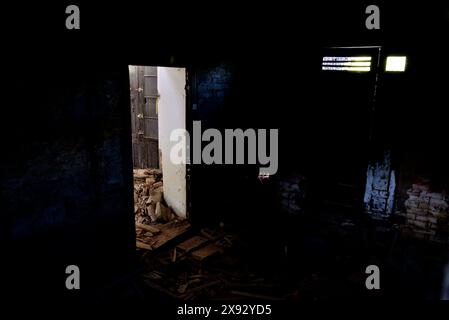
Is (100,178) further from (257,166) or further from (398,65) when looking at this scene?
(398,65)

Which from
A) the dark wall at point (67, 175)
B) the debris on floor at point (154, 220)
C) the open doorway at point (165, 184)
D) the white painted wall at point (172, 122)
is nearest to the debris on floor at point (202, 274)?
the debris on floor at point (154, 220)

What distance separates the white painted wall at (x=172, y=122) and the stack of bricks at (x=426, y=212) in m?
4.78

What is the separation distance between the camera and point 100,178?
538cm

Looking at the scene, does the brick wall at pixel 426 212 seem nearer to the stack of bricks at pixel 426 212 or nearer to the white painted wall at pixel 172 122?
the stack of bricks at pixel 426 212

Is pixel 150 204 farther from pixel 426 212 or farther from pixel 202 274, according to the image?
pixel 426 212

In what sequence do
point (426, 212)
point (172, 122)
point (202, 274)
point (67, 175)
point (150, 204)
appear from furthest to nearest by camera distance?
point (150, 204)
point (172, 122)
point (202, 274)
point (426, 212)
point (67, 175)

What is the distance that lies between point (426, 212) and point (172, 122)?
5.59 metres

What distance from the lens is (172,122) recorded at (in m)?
8.04

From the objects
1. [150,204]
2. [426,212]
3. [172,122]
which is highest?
[172,122]

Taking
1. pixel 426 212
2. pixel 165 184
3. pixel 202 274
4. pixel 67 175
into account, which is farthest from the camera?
pixel 165 184

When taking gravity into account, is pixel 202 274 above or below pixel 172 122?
below

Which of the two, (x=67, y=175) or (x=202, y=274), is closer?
(x=67, y=175)

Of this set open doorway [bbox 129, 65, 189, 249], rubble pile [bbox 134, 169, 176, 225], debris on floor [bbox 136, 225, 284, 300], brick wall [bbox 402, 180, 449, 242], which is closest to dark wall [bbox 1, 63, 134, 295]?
debris on floor [bbox 136, 225, 284, 300]

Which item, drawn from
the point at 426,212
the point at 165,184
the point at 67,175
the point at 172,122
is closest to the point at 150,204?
the point at 165,184
